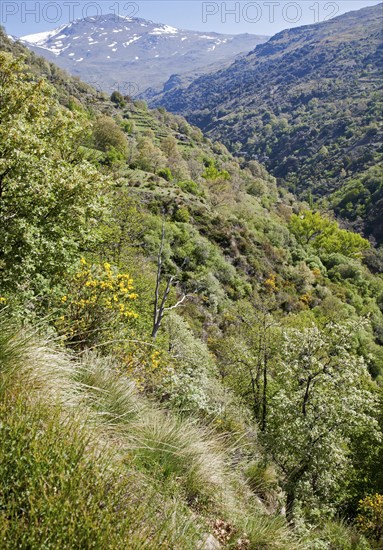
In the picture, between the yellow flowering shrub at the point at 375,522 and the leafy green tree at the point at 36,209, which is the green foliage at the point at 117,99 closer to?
the leafy green tree at the point at 36,209

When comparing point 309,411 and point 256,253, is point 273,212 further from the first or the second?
point 309,411

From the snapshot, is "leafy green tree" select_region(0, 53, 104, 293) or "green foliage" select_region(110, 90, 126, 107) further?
"green foliage" select_region(110, 90, 126, 107)

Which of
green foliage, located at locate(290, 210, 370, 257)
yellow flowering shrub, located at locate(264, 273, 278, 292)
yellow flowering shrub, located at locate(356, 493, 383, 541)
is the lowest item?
green foliage, located at locate(290, 210, 370, 257)

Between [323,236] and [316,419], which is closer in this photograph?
[316,419]

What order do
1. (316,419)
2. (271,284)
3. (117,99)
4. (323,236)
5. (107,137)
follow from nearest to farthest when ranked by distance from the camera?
(316,419)
(271,284)
(107,137)
(323,236)
(117,99)

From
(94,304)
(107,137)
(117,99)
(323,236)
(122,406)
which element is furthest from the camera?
(117,99)

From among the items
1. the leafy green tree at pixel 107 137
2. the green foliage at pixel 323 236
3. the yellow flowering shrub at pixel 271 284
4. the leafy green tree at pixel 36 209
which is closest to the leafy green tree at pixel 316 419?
the leafy green tree at pixel 36 209

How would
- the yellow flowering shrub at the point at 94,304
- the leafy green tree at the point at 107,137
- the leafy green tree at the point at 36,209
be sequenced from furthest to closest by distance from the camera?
the leafy green tree at the point at 107,137
the yellow flowering shrub at the point at 94,304
the leafy green tree at the point at 36,209

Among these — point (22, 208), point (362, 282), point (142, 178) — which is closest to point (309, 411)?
point (22, 208)

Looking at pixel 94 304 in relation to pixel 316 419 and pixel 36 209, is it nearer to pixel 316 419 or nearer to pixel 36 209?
pixel 36 209

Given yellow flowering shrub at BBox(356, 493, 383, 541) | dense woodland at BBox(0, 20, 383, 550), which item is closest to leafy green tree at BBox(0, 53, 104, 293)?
dense woodland at BBox(0, 20, 383, 550)

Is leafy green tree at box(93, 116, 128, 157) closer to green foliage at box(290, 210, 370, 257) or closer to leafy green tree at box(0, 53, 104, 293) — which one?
green foliage at box(290, 210, 370, 257)

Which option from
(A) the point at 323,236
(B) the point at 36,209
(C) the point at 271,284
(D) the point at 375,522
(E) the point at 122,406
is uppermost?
(B) the point at 36,209

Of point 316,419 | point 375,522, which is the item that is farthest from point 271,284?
point 316,419
